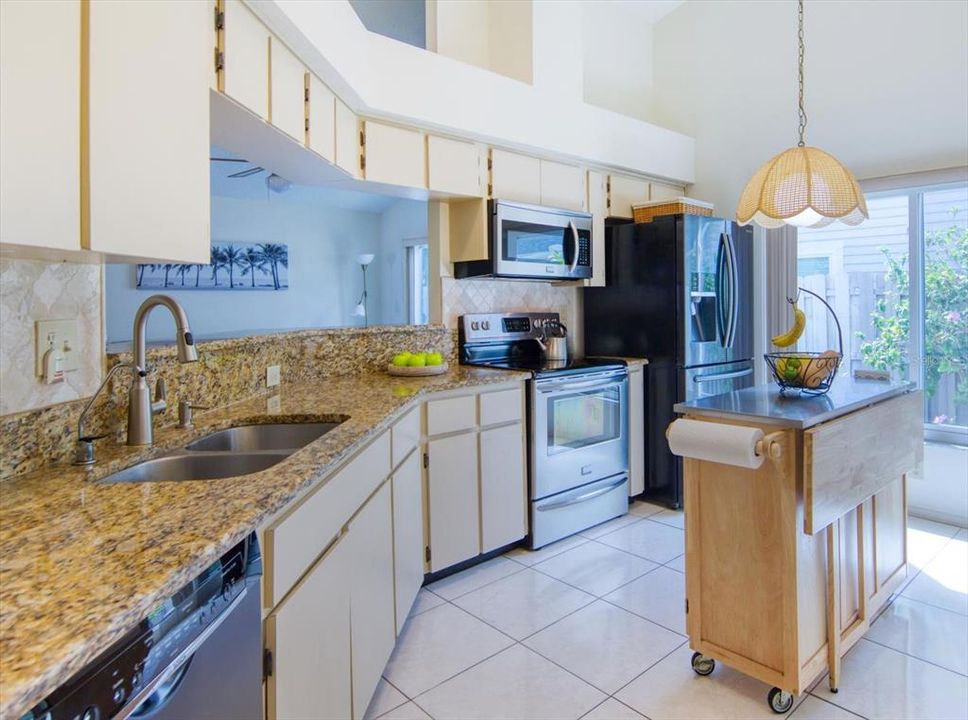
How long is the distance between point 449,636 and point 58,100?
2.14 meters

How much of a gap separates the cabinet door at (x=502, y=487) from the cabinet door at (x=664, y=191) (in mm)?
2272

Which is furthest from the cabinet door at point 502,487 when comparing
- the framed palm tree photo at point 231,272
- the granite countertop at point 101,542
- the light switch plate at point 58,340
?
the framed palm tree photo at point 231,272

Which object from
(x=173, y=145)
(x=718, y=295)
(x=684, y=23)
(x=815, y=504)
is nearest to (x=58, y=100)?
(x=173, y=145)

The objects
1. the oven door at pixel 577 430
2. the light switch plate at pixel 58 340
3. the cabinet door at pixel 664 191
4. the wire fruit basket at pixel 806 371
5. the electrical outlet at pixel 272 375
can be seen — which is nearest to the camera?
the light switch plate at pixel 58 340

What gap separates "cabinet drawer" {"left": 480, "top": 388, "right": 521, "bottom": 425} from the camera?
2.87 meters

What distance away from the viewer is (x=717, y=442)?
1.81m

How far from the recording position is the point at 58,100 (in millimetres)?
984

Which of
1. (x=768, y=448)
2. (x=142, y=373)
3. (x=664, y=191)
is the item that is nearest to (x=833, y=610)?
(x=768, y=448)

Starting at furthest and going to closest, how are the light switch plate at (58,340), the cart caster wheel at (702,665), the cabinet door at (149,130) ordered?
the cart caster wheel at (702,665), the light switch plate at (58,340), the cabinet door at (149,130)

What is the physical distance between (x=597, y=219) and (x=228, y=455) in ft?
9.74

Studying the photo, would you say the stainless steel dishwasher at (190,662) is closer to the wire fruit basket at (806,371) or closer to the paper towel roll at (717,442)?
the paper towel roll at (717,442)

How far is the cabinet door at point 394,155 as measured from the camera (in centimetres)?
289

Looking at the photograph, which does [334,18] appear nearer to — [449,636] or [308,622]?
[308,622]

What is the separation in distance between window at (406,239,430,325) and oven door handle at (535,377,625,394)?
3467mm
